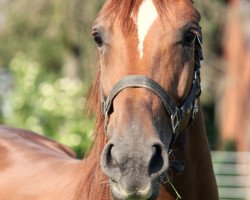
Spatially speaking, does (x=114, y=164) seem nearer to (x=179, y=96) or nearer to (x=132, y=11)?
(x=179, y=96)

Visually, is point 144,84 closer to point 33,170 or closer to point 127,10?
point 127,10

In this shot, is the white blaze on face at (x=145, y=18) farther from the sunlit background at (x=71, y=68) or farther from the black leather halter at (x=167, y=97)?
the sunlit background at (x=71, y=68)

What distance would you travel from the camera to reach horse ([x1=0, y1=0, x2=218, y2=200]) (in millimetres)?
3201

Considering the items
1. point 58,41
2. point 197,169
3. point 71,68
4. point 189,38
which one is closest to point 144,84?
point 189,38

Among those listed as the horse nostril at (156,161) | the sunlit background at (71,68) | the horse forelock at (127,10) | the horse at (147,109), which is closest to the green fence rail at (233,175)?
the sunlit background at (71,68)

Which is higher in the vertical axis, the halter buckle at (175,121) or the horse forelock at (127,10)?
the horse forelock at (127,10)

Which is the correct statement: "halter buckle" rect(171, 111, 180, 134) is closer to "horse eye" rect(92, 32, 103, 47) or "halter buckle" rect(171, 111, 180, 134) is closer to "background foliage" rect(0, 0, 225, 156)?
"horse eye" rect(92, 32, 103, 47)

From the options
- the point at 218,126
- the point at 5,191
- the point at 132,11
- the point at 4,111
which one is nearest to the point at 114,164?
the point at 132,11

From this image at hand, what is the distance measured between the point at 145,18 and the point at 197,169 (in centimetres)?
90

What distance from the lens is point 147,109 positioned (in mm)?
3348

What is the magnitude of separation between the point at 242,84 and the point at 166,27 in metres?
13.4

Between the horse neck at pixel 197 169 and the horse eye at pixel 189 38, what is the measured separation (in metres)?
0.48

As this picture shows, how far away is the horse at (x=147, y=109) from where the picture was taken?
320 cm

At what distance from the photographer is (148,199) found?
3240mm
